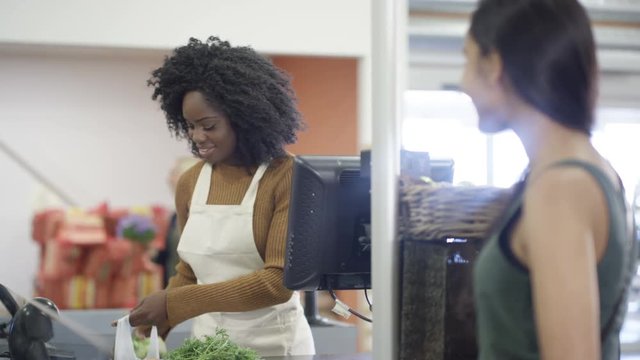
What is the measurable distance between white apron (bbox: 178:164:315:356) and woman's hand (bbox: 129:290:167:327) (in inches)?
8.9

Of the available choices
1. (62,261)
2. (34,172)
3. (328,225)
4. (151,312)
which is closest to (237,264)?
(151,312)

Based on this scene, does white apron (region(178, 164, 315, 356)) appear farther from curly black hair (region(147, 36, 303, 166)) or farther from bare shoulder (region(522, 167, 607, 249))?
bare shoulder (region(522, 167, 607, 249))

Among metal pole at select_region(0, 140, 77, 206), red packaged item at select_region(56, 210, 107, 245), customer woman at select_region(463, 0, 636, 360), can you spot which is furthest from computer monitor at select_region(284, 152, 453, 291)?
metal pole at select_region(0, 140, 77, 206)

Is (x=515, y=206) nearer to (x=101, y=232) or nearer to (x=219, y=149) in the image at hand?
(x=219, y=149)

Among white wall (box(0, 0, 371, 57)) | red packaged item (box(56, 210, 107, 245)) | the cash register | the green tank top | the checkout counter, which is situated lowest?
the checkout counter

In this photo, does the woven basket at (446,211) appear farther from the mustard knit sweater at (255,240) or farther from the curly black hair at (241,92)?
the curly black hair at (241,92)

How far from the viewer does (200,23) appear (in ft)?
16.2

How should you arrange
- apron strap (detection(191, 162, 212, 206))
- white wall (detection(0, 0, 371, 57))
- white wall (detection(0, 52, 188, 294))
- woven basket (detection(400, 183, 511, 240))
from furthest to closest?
white wall (detection(0, 52, 188, 294))
white wall (detection(0, 0, 371, 57))
apron strap (detection(191, 162, 212, 206))
woven basket (detection(400, 183, 511, 240))

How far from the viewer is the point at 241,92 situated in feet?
7.18

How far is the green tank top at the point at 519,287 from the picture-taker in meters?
0.99

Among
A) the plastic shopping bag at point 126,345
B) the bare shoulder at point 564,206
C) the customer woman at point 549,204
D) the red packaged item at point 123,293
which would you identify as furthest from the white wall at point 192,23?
the bare shoulder at point 564,206

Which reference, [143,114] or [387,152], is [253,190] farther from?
[143,114]

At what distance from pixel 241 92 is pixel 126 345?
2.29 feet

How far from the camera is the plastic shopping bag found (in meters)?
1.85
